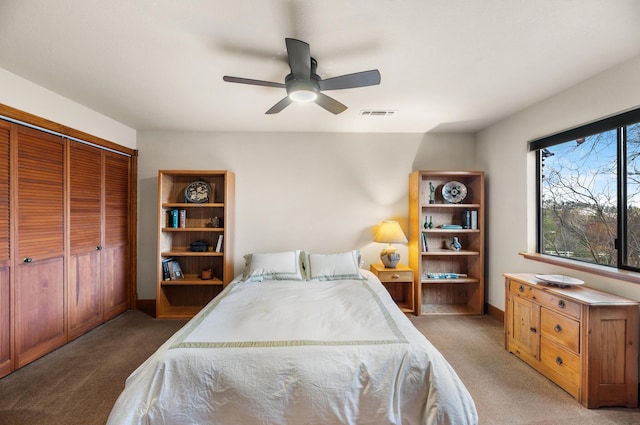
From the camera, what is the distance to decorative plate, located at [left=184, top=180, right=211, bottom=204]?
3639mm

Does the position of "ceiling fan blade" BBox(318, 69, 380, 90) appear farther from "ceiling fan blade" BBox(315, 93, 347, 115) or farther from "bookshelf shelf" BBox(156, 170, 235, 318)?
"bookshelf shelf" BBox(156, 170, 235, 318)

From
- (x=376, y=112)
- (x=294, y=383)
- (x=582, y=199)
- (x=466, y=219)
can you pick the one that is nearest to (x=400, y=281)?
(x=466, y=219)

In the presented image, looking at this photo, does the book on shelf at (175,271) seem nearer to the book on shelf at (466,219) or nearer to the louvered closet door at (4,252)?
the louvered closet door at (4,252)

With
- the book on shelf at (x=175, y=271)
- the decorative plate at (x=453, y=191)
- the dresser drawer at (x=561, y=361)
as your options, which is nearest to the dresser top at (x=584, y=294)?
the dresser drawer at (x=561, y=361)

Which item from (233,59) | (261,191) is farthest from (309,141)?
(233,59)

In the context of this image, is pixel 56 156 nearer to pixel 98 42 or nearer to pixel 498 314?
pixel 98 42

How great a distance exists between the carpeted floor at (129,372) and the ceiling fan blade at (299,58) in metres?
2.64

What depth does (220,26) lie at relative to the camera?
171 cm

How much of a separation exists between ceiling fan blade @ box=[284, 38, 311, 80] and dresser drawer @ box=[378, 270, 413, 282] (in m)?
2.55

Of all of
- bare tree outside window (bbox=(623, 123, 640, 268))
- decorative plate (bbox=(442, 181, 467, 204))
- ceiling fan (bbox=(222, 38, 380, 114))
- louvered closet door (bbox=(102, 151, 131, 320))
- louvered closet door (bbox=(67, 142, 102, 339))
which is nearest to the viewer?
ceiling fan (bbox=(222, 38, 380, 114))

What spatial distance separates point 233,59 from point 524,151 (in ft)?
10.5

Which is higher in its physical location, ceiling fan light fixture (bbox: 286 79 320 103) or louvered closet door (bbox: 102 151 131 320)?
ceiling fan light fixture (bbox: 286 79 320 103)

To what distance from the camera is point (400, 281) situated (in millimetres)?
3490

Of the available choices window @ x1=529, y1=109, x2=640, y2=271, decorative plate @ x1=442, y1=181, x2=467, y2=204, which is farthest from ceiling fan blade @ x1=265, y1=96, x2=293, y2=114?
window @ x1=529, y1=109, x2=640, y2=271
